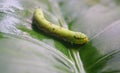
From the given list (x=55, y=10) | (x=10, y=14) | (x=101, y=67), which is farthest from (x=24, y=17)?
(x=101, y=67)

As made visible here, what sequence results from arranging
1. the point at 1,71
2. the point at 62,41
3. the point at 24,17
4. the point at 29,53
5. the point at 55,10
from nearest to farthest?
the point at 1,71, the point at 29,53, the point at 62,41, the point at 24,17, the point at 55,10

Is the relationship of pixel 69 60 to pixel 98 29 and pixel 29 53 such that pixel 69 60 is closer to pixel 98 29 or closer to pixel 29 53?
pixel 29 53

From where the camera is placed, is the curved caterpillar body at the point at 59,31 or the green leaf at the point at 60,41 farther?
the curved caterpillar body at the point at 59,31

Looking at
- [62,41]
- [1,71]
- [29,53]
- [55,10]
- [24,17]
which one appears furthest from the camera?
[55,10]

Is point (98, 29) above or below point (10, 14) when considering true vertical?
below
